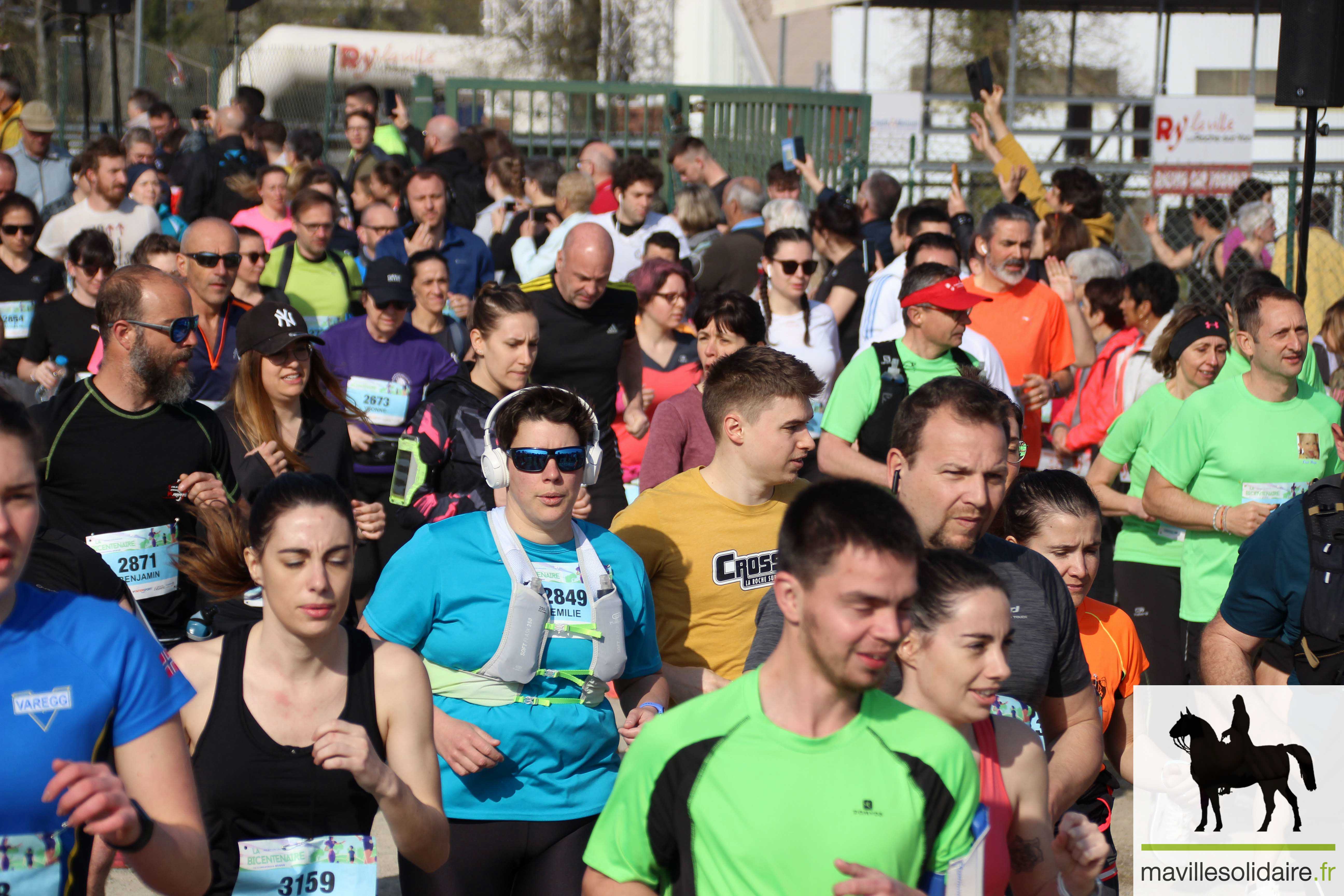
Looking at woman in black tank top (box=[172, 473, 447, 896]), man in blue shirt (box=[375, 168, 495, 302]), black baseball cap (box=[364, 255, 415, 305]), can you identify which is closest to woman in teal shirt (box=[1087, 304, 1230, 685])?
black baseball cap (box=[364, 255, 415, 305])

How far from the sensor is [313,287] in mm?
8039

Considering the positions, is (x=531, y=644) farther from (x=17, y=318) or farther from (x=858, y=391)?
(x=17, y=318)

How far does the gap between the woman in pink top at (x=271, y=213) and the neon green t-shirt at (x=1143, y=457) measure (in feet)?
19.7

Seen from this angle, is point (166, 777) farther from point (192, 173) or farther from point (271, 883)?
point (192, 173)

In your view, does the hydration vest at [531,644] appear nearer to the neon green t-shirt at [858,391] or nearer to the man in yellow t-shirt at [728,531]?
the man in yellow t-shirt at [728,531]

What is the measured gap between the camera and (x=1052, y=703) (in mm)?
3145

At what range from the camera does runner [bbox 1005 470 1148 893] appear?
11.9 feet

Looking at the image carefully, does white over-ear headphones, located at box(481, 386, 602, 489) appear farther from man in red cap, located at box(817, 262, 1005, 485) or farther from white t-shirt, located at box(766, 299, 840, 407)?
white t-shirt, located at box(766, 299, 840, 407)

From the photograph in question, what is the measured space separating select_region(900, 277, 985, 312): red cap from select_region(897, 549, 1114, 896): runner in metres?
2.69

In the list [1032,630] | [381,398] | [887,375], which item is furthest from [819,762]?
[381,398]

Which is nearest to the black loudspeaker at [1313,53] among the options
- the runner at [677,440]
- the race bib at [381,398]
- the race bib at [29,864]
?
the runner at [677,440]

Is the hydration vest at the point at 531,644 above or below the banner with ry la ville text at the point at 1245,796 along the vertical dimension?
above

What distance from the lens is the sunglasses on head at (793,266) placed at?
718 centimetres

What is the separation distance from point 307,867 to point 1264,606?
9.40 ft
